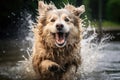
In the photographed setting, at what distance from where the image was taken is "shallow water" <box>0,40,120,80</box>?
10.9 meters

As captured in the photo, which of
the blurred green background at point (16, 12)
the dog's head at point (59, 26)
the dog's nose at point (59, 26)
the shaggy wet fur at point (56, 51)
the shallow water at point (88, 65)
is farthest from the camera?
the blurred green background at point (16, 12)

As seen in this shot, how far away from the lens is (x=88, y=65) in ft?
38.5

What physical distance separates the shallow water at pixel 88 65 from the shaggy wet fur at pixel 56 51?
597 millimetres

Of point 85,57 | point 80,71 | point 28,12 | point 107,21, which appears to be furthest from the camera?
point 107,21

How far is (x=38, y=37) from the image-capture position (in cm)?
1032

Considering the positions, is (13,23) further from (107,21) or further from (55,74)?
(107,21)

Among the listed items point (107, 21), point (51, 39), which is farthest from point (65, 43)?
point (107, 21)

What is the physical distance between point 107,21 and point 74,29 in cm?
1678

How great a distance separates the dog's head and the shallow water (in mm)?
1024

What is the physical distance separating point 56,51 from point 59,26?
64 centimetres

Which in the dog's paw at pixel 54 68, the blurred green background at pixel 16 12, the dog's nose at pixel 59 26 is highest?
the blurred green background at pixel 16 12

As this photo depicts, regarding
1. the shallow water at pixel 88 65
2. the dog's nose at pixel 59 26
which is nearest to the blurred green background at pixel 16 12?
the shallow water at pixel 88 65

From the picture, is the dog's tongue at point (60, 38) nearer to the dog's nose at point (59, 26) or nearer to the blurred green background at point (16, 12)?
the dog's nose at point (59, 26)

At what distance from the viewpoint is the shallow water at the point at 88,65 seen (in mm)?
10914
